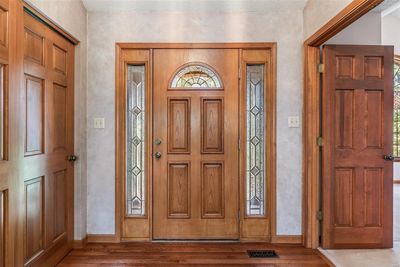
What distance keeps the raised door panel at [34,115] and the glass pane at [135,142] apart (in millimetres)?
898

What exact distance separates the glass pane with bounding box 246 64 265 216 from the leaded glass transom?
352mm

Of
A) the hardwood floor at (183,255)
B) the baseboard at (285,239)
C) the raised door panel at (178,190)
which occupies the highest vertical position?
the raised door panel at (178,190)

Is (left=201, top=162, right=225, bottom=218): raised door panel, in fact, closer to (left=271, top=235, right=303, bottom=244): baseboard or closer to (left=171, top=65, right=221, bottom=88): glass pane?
(left=271, top=235, right=303, bottom=244): baseboard

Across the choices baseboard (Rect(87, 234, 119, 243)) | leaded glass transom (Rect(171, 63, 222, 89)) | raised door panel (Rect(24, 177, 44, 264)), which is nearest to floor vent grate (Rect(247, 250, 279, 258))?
baseboard (Rect(87, 234, 119, 243))

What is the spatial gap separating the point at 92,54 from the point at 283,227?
255 cm

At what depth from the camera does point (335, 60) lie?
2.87 m

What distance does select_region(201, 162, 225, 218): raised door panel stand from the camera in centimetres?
308

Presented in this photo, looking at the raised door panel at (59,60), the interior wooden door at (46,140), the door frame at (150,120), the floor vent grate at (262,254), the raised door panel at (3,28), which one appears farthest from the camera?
the door frame at (150,120)

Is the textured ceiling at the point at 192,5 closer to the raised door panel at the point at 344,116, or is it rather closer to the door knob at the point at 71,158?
the raised door panel at the point at 344,116

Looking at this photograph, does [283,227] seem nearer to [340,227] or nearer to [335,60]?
[340,227]

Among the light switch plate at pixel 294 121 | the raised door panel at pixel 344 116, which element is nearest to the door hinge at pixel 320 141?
the raised door panel at pixel 344 116

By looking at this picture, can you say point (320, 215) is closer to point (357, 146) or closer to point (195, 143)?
point (357, 146)

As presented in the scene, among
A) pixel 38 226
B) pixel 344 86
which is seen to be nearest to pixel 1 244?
pixel 38 226

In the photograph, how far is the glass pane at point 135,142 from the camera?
3.09 meters
